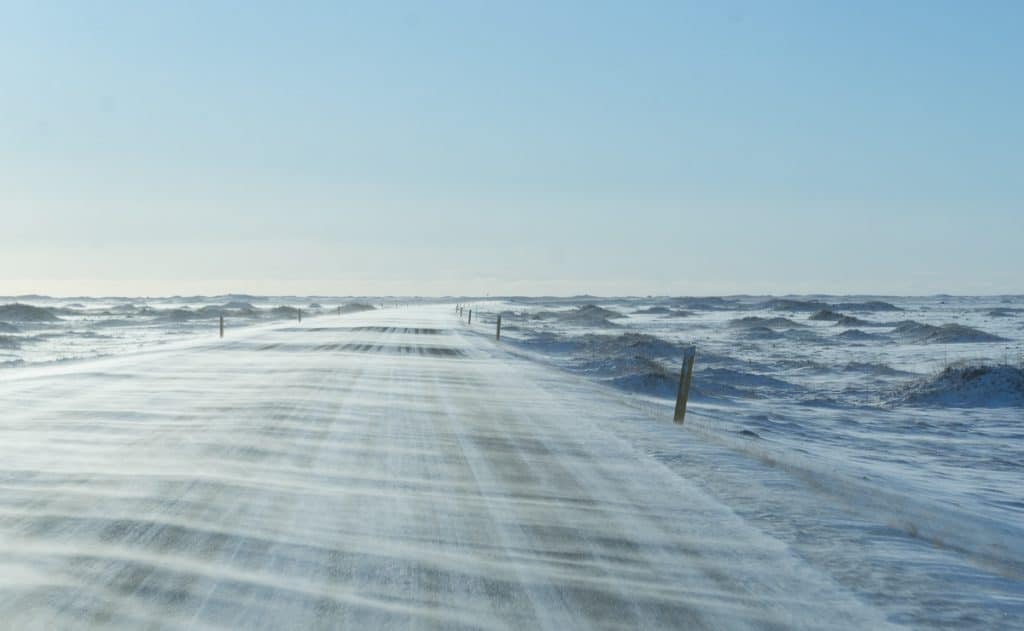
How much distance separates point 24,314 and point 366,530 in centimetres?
9578

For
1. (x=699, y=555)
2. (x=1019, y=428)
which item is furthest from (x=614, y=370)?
(x=699, y=555)

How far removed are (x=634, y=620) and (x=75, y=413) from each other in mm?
10075

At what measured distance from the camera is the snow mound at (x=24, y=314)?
83.8 m

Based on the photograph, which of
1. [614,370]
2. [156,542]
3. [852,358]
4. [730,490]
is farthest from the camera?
[852,358]

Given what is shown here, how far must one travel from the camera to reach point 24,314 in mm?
87375

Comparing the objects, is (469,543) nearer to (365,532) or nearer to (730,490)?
(365,532)

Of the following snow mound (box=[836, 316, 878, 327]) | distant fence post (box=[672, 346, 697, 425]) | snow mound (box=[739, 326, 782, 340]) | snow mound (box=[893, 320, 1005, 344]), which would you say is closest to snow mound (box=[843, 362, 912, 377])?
snow mound (box=[893, 320, 1005, 344])

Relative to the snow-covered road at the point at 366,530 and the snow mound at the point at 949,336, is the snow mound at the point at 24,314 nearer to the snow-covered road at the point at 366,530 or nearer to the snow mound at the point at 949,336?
the snow mound at the point at 949,336

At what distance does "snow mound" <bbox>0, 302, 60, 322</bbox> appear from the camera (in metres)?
83.8


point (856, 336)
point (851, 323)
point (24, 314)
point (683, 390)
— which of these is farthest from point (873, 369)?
point (24, 314)

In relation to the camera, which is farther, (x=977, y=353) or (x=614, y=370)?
(x=977, y=353)

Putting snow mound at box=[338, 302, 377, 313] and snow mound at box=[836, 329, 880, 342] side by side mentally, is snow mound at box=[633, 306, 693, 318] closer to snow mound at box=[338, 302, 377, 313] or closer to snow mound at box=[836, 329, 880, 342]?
snow mound at box=[338, 302, 377, 313]

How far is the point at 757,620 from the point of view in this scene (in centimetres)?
447

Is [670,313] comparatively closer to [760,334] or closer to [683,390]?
[760,334]
